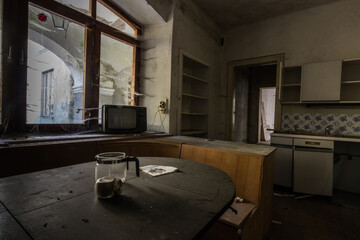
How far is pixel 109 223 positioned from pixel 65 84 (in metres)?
2.10

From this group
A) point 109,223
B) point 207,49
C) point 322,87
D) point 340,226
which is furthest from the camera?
point 207,49

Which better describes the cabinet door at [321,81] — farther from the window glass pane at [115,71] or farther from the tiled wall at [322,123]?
the window glass pane at [115,71]

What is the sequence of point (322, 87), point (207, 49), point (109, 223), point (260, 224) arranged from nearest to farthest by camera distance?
point (109, 223) → point (260, 224) → point (322, 87) → point (207, 49)

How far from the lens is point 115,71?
2.66 m

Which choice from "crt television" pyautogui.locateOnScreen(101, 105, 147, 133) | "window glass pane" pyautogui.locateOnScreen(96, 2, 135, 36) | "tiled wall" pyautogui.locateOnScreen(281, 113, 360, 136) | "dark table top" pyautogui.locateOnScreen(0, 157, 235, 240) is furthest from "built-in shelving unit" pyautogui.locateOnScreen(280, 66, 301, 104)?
"dark table top" pyautogui.locateOnScreen(0, 157, 235, 240)

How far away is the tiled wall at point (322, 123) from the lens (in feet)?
8.96

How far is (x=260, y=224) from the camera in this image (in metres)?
1.47

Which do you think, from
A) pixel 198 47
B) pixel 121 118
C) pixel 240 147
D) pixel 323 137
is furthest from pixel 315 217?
pixel 198 47

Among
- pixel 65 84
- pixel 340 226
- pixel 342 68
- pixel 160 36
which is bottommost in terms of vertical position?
pixel 340 226

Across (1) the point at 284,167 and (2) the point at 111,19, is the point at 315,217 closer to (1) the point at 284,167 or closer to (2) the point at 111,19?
(1) the point at 284,167

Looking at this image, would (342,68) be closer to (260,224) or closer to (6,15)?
(260,224)

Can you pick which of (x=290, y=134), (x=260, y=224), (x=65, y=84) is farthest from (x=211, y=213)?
(x=290, y=134)

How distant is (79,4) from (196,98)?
7.33 feet

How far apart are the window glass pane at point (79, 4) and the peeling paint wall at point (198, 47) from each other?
1.15 m
